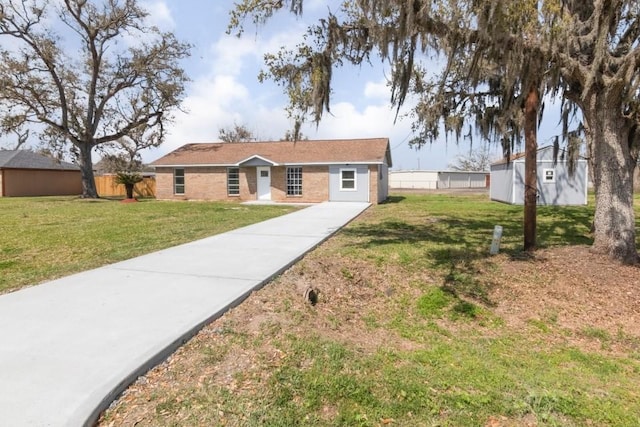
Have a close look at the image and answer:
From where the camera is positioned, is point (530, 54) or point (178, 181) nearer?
point (530, 54)

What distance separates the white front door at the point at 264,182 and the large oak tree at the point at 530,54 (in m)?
13.5

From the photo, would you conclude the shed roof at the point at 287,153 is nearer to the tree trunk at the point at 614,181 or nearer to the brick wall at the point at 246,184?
the brick wall at the point at 246,184

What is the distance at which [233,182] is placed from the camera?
21203 millimetres

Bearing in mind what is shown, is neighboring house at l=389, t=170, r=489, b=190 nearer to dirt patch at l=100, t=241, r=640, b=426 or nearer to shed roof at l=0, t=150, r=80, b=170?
shed roof at l=0, t=150, r=80, b=170

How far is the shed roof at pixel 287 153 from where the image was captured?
64.0ft

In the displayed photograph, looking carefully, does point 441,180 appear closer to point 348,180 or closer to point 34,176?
point 348,180

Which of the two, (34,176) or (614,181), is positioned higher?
(34,176)

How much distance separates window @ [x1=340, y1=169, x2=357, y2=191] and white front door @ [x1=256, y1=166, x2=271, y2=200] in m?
4.04

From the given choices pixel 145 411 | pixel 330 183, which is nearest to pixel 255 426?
pixel 145 411

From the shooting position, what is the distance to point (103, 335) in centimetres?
320

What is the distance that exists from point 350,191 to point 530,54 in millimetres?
13717

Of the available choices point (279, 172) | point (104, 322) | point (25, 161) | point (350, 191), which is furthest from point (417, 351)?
point (25, 161)

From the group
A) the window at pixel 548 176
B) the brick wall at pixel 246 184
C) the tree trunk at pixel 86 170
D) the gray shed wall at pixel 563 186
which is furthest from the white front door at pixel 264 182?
the window at pixel 548 176

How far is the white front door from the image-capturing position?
20.7 meters
